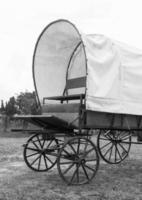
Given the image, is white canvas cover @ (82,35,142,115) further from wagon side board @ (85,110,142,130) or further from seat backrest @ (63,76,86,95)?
seat backrest @ (63,76,86,95)

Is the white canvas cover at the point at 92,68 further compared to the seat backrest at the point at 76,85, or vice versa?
the seat backrest at the point at 76,85

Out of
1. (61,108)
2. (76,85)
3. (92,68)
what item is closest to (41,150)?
(61,108)

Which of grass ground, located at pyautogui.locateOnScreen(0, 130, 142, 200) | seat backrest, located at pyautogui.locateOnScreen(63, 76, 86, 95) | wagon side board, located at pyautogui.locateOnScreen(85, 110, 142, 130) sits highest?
seat backrest, located at pyautogui.locateOnScreen(63, 76, 86, 95)

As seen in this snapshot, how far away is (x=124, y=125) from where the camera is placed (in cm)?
→ 746

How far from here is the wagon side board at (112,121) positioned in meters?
6.79

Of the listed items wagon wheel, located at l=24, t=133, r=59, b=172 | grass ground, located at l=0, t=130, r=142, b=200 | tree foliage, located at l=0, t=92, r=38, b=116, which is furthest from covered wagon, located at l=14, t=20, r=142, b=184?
tree foliage, located at l=0, t=92, r=38, b=116

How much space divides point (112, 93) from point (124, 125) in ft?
3.05

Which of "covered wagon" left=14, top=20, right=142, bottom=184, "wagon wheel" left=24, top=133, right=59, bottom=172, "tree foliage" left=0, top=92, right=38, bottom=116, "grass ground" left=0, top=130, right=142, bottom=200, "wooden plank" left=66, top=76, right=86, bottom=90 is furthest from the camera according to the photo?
"tree foliage" left=0, top=92, right=38, bottom=116

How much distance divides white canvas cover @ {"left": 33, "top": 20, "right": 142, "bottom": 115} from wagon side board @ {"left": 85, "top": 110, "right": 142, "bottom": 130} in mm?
269

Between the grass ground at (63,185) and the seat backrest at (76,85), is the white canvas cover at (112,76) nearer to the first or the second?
the seat backrest at (76,85)

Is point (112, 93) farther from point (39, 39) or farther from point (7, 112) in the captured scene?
point (7, 112)

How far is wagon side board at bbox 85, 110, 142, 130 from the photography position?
679 cm

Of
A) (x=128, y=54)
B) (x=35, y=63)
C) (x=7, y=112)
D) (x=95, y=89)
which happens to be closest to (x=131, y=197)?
(x=95, y=89)

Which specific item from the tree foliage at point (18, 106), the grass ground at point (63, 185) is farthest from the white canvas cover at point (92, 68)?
the tree foliage at point (18, 106)
